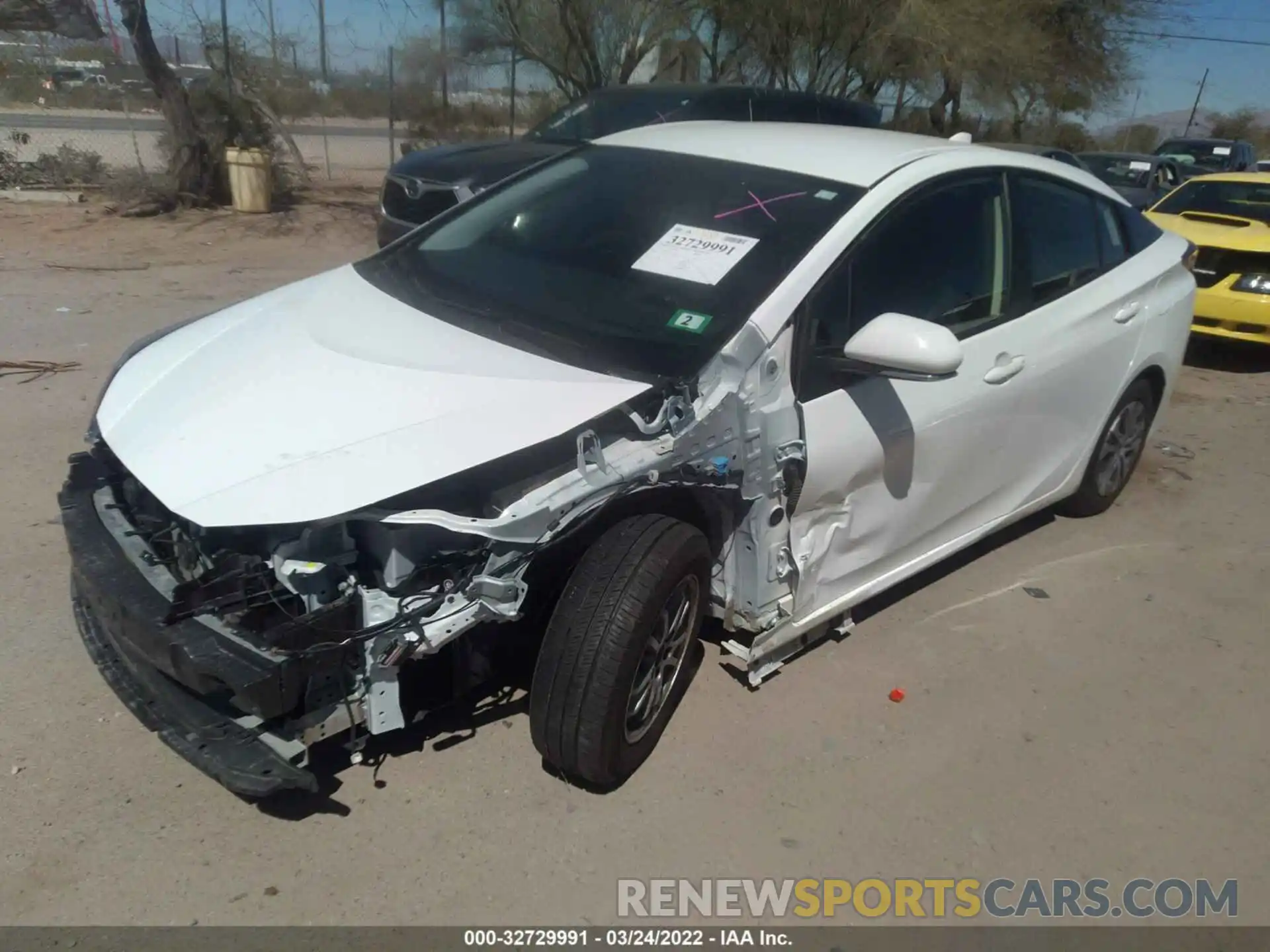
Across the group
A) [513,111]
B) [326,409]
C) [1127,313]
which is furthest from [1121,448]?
[513,111]

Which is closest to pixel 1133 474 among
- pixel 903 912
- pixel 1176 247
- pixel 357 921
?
pixel 1176 247

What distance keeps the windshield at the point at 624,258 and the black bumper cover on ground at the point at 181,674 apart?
3.92 feet

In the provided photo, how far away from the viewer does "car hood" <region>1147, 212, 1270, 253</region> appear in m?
8.27

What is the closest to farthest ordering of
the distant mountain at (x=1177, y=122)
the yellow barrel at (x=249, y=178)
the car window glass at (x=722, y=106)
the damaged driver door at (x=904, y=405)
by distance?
1. the damaged driver door at (x=904, y=405)
2. the car window glass at (x=722, y=106)
3. the yellow barrel at (x=249, y=178)
4. the distant mountain at (x=1177, y=122)

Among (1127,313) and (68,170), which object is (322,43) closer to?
(68,170)

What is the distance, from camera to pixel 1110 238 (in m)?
4.60

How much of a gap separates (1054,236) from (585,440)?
8.12 ft

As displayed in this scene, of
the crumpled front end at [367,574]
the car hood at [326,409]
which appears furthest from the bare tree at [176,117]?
the crumpled front end at [367,574]

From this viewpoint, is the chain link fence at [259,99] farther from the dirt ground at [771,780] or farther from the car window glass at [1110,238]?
the car window glass at [1110,238]

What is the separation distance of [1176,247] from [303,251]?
27.7 feet

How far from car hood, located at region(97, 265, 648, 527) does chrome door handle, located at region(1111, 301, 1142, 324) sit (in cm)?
263

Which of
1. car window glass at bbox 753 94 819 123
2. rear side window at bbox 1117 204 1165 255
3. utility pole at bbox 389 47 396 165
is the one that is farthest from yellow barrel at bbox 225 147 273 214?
rear side window at bbox 1117 204 1165 255

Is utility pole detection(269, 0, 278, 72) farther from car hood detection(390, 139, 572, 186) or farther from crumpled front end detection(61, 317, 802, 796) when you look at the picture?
crumpled front end detection(61, 317, 802, 796)

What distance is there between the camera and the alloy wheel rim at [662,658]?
292 centimetres
